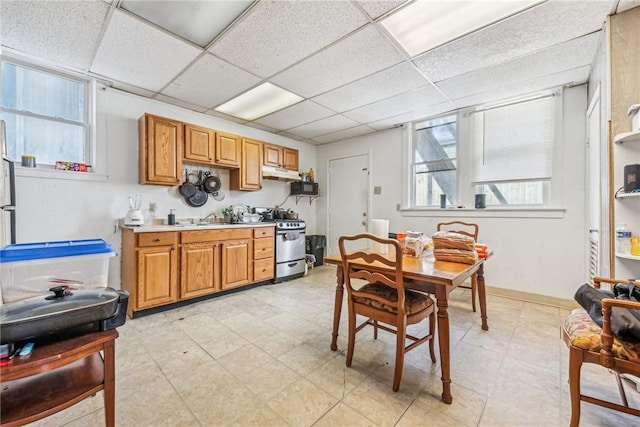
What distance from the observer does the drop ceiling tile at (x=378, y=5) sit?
1.77 m

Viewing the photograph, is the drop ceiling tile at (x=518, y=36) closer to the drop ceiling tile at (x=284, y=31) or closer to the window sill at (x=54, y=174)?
the drop ceiling tile at (x=284, y=31)

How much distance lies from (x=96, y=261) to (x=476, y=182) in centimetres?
404

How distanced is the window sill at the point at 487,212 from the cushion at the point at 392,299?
2.21 meters

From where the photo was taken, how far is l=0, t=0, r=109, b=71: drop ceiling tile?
5.86 ft

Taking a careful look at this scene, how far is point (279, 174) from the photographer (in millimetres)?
4453

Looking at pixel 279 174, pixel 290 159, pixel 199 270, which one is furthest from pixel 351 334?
pixel 290 159

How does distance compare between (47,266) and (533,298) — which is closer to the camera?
(47,266)

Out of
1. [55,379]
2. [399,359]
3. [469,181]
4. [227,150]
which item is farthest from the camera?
[227,150]

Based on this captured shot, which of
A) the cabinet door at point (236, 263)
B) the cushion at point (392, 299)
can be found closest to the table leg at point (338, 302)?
the cushion at point (392, 299)

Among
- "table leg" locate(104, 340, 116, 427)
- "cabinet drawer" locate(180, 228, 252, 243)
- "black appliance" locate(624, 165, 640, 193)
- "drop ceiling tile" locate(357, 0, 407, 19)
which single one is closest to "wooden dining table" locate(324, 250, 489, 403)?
"black appliance" locate(624, 165, 640, 193)

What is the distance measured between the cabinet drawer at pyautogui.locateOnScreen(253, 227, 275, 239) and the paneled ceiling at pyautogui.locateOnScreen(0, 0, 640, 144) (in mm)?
1769

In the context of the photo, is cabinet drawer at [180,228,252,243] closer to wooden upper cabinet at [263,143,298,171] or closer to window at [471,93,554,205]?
wooden upper cabinet at [263,143,298,171]

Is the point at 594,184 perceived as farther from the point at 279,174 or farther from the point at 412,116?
the point at 279,174

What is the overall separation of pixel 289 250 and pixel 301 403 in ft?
8.90
